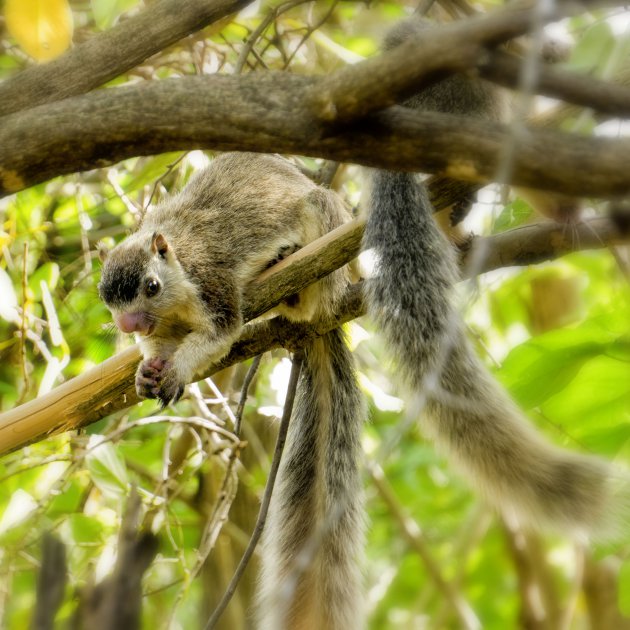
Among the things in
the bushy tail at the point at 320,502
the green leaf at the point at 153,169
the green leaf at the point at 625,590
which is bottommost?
the green leaf at the point at 625,590

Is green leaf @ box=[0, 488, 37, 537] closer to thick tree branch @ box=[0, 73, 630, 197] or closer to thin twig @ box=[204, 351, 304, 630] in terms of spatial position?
thin twig @ box=[204, 351, 304, 630]

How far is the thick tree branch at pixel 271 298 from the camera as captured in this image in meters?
2.09

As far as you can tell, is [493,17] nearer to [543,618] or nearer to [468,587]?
[543,618]

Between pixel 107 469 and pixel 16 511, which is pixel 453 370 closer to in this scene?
pixel 107 469

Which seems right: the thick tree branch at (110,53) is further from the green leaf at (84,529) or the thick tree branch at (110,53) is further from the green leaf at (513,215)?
the green leaf at (84,529)

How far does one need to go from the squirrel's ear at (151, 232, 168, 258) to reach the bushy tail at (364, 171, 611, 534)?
26.9 inches

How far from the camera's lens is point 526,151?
45.0 inches

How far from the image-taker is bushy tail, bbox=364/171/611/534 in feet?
5.50

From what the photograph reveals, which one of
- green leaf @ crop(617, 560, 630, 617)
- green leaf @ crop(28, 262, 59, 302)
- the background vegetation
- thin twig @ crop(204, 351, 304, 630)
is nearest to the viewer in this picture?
the background vegetation

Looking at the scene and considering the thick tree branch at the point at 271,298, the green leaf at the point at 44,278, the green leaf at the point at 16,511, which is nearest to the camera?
the thick tree branch at the point at 271,298

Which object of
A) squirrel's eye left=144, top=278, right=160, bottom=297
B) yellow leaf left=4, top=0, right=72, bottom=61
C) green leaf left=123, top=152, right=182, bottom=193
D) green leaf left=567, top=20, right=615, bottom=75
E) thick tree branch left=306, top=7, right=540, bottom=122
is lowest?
squirrel's eye left=144, top=278, right=160, bottom=297

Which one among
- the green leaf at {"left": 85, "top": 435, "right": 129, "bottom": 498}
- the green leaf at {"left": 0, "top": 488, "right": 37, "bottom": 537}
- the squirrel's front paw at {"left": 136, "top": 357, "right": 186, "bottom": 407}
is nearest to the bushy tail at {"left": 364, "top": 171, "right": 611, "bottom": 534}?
the squirrel's front paw at {"left": 136, "top": 357, "right": 186, "bottom": 407}

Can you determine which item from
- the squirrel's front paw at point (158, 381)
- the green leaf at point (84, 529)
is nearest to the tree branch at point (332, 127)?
the squirrel's front paw at point (158, 381)

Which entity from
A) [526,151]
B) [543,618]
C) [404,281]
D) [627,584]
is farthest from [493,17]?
[543,618]
